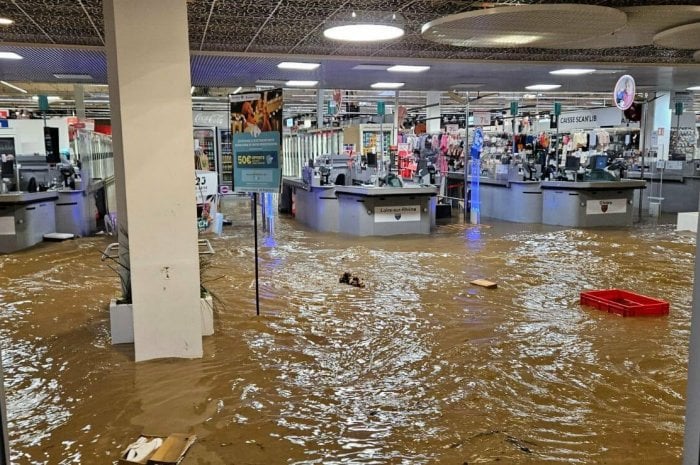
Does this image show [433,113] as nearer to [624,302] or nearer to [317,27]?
[317,27]

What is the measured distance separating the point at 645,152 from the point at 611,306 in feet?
42.3


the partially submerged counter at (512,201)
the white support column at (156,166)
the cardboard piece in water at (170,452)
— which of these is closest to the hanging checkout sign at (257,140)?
the white support column at (156,166)

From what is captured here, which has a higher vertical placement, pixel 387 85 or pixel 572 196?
pixel 387 85

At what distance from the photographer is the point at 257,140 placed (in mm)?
5906

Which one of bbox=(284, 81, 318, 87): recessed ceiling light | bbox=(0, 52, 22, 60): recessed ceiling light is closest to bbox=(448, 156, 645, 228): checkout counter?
bbox=(284, 81, 318, 87): recessed ceiling light

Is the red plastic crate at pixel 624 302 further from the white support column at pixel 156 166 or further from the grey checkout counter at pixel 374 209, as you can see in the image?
the grey checkout counter at pixel 374 209

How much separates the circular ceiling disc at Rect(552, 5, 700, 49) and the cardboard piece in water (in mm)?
6123

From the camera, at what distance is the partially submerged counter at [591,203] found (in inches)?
488

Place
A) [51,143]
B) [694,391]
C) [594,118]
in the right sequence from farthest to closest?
1. [594,118]
2. [51,143]
3. [694,391]

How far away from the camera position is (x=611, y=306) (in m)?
6.02

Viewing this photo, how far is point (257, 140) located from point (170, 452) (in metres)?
3.43

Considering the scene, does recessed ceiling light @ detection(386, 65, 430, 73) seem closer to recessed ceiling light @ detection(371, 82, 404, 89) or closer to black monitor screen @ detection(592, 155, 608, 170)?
recessed ceiling light @ detection(371, 82, 404, 89)

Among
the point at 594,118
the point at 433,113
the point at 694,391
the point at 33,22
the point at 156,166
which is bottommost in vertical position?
the point at 694,391

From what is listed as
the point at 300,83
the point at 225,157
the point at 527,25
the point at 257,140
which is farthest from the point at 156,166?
the point at 225,157
